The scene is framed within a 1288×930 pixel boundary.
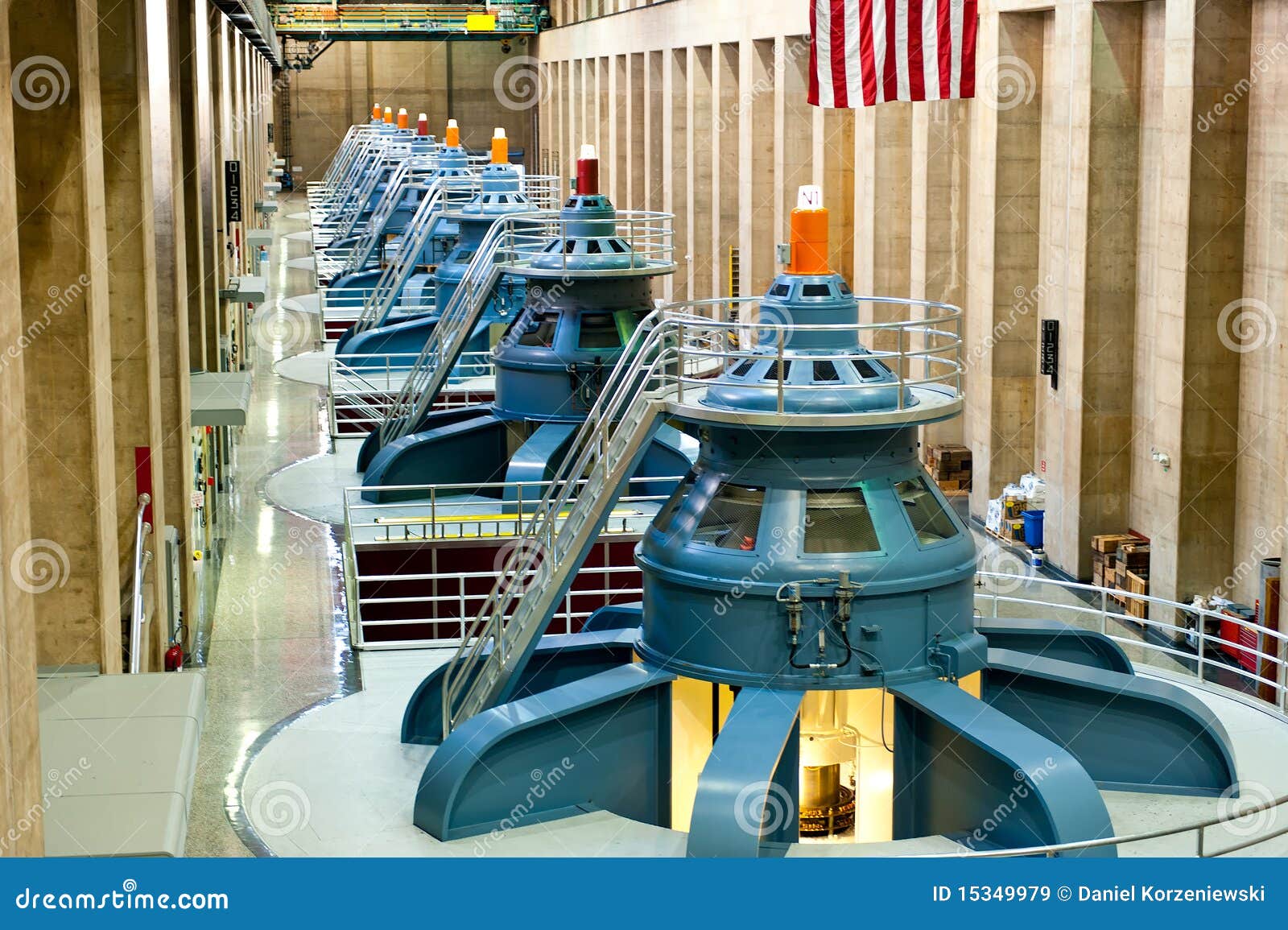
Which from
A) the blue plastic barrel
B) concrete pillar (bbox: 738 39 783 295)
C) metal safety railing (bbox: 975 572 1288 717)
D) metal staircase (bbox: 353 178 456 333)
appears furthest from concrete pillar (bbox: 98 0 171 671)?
concrete pillar (bbox: 738 39 783 295)

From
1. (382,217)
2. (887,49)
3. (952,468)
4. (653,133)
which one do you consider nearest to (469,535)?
(887,49)

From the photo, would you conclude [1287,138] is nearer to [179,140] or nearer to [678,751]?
[678,751]

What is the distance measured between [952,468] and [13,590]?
804 inches

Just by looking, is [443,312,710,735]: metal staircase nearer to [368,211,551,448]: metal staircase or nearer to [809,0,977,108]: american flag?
[809,0,977,108]: american flag

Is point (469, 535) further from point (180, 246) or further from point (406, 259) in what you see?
point (406, 259)

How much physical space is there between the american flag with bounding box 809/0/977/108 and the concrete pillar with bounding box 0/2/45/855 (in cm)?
1222

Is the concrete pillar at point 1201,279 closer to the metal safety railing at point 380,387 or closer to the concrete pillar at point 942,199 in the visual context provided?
the concrete pillar at point 942,199

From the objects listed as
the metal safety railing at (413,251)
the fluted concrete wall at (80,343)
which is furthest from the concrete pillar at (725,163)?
the fluted concrete wall at (80,343)

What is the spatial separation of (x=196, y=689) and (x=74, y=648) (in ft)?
7.66

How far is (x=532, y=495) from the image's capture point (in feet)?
65.2

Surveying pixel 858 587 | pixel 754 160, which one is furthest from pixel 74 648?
pixel 754 160

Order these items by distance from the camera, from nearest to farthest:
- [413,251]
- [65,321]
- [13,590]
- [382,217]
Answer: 1. [13,590]
2. [65,321]
3. [413,251]
4. [382,217]

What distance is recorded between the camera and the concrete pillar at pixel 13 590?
673cm

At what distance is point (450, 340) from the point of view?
24.0 m
